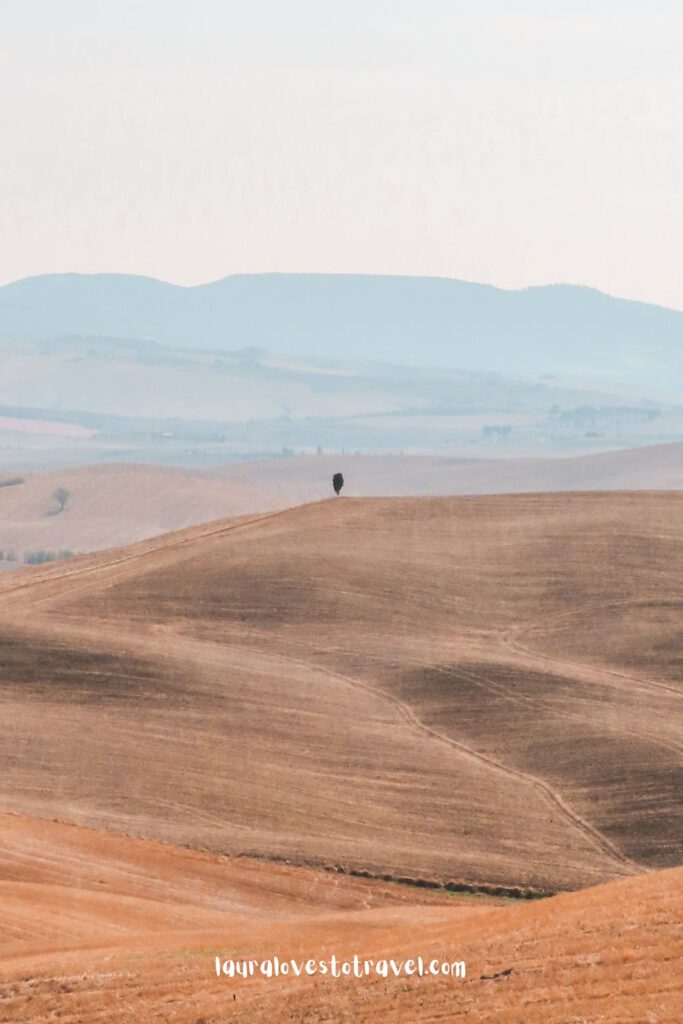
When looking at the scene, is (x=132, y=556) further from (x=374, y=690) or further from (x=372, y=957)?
(x=372, y=957)

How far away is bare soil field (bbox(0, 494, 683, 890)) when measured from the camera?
44.8m

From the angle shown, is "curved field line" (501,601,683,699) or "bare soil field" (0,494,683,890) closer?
"bare soil field" (0,494,683,890)

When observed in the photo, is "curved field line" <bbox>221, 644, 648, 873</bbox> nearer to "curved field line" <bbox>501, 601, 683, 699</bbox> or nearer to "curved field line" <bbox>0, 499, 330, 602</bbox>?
"curved field line" <bbox>501, 601, 683, 699</bbox>

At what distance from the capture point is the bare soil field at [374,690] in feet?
147

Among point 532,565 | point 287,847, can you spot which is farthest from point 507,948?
point 532,565

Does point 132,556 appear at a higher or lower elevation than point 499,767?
higher

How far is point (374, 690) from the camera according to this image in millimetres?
56812

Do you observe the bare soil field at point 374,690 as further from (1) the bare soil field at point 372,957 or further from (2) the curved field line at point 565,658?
(1) the bare soil field at point 372,957

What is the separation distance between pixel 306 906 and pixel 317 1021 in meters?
18.6

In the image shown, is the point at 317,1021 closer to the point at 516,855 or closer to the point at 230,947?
the point at 230,947

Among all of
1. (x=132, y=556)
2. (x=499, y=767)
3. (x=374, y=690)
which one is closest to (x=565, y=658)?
(x=374, y=690)

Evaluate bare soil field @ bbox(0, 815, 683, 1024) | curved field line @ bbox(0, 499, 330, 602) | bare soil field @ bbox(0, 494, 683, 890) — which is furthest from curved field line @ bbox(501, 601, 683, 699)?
bare soil field @ bbox(0, 815, 683, 1024)

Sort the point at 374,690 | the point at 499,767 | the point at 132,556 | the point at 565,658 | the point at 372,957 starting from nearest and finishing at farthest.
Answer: the point at 372,957, the point at 499,767, the point at 374,690, the point at 565,658, the point at 132,556

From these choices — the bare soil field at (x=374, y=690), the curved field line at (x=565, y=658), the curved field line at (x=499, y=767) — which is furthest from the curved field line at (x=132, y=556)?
the curved field line at (x=565, y=658)
